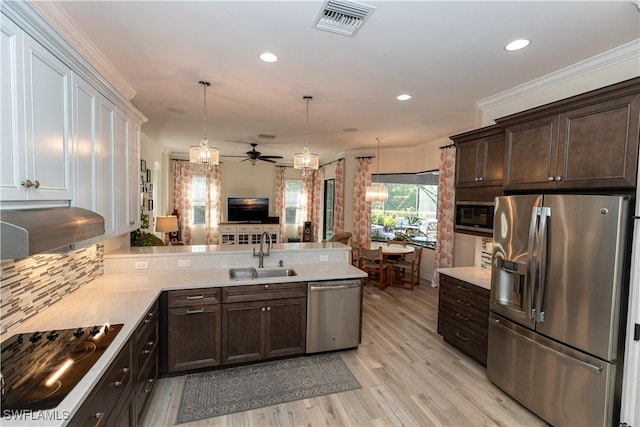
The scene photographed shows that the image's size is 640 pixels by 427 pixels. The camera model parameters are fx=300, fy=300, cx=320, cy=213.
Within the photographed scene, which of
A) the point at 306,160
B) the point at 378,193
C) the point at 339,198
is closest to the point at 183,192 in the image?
the point at 339,198

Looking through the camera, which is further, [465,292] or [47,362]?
[465,292]

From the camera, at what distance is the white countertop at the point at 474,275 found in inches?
119

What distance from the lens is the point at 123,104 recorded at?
8.36 ft

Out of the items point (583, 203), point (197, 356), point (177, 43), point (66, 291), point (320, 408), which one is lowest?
point (320, 408)

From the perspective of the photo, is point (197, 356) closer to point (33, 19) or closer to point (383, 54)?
point (33, 19)

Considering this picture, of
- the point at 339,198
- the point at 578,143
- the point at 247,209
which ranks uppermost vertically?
the point at 578,143

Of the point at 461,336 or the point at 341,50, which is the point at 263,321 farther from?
the point at 341,50

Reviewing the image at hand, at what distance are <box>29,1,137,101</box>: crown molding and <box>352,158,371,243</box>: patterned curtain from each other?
4911mm

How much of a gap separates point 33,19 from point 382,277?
17.7 feet

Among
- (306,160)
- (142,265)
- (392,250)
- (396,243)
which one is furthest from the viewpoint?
(396,243)

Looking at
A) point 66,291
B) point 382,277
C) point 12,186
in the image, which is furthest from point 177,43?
point 382,277

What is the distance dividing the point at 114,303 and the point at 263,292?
1200 millimetres

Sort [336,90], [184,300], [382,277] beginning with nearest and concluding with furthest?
[184,300] → [336,90] → [382,277]

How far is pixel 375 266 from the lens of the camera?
5.89 meters
